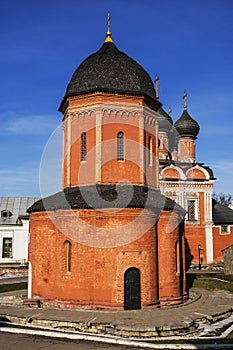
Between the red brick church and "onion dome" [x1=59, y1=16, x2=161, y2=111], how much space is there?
0.15 ft

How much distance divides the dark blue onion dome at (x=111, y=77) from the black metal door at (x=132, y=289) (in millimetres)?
7716

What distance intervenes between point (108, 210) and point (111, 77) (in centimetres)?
619

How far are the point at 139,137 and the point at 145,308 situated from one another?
23.5 feet

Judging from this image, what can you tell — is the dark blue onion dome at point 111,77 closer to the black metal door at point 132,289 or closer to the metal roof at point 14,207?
the black metal door at point 132,289

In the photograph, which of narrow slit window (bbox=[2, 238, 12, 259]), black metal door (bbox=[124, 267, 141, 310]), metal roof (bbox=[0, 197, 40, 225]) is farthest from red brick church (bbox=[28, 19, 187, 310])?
metal roof (bbox=[0, 197, 40, 225])

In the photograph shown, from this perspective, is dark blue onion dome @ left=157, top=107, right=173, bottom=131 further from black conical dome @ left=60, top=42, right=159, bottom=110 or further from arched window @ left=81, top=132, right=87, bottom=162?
arched window @ left=81, top=132, right=87, bottom=162

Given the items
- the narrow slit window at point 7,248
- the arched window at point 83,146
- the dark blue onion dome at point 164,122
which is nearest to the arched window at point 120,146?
the arched window at point 83,146

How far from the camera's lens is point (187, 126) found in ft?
110

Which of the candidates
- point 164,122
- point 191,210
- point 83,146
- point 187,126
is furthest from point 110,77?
point 164,122

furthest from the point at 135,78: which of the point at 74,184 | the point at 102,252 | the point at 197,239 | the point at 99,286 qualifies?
the point at 197,239

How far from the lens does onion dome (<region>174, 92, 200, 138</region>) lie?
3347cm

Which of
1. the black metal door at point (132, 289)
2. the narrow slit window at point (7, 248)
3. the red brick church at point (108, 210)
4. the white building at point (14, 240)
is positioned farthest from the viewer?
the narrow slit window at point (7, 248)

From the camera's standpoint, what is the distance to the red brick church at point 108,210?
1444 cm

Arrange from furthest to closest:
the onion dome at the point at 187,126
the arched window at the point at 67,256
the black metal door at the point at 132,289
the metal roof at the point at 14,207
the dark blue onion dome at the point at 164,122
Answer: the dark blue onion dome at the point at 164,122, the onion dome at the point at 187,126, the metal roof at the point at 14,207, the arched window at the point at 67,256, the black metal door at the point at 132,289
